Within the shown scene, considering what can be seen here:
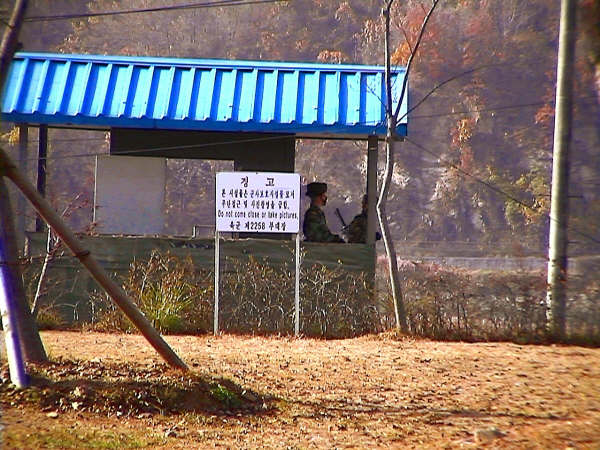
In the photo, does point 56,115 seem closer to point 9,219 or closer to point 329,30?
point 9,219

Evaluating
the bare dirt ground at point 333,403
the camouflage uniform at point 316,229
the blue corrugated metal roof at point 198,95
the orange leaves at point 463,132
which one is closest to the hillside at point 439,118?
the orange leaves at point 463,132

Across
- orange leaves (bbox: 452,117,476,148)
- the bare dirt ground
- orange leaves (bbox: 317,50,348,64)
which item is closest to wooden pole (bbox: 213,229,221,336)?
the bare dirt ground

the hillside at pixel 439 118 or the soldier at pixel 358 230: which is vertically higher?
the hillside at pixel 439 118

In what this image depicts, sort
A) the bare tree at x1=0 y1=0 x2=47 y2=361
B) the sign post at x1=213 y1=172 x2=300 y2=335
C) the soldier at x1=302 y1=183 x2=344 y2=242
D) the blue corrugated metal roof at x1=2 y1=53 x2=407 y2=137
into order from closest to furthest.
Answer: the bare tree at x1=0 y1=0 x2=47 y2=361 < the sign post at x1=213 y1=172 x2=300 y2=335 < the soldier at x1=302 y1=183 x2=344 y2=242 < the blue corrugated metal roof at x1=2 y1=53 x2=407 y2=137

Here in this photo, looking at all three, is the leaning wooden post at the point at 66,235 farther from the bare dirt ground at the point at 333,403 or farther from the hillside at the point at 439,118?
the hillside at the point at 439,118

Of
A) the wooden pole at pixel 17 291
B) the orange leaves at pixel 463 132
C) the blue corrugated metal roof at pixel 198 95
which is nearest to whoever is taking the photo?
the wooden pole at pixel 17 291

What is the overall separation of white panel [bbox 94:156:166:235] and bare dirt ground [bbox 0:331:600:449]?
5.65 m

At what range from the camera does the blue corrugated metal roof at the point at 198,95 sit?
1503 centimetres

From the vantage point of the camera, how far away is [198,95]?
1552cm

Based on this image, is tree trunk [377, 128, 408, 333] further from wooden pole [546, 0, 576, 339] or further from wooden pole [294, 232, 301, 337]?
wooden pole [546, 0, 576, 339]

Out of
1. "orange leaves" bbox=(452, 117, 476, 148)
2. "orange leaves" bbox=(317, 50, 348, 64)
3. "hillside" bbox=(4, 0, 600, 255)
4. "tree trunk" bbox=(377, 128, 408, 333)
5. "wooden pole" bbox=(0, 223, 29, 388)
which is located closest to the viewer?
"wooden pole" bbox=(0, 223, 29, 388)

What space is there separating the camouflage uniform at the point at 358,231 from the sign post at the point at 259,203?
8.05ft

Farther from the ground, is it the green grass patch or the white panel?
the white panel

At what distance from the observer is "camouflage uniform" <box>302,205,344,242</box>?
1489 centimetres
